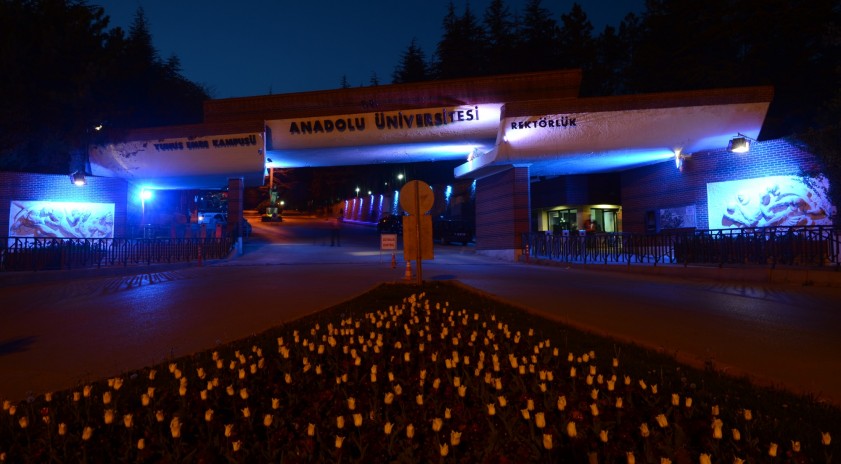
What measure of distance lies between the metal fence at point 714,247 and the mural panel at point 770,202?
8.55 feet

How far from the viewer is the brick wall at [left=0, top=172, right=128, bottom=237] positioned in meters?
24.7

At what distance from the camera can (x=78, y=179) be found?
25.6m

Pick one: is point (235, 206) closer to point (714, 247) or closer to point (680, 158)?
point (680, 158)

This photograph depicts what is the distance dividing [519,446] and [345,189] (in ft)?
302

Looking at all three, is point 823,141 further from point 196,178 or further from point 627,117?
point 196,178

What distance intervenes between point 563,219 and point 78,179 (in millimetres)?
28186

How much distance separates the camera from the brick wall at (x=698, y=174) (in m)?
20.0

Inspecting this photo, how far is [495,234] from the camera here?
27.1 metres

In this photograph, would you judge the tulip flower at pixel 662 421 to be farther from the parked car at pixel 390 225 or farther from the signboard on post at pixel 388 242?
the parked car at pixel 390 225

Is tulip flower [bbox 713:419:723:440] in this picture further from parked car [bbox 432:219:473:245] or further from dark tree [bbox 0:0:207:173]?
parked car [bbox 432:219:473:245]

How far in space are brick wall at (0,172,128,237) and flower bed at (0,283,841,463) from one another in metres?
24.2

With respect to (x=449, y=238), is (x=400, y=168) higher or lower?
higher

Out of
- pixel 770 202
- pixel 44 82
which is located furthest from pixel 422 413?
pixel 44 82

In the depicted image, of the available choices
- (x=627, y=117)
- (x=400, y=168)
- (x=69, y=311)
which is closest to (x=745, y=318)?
(x=69, y=311)
